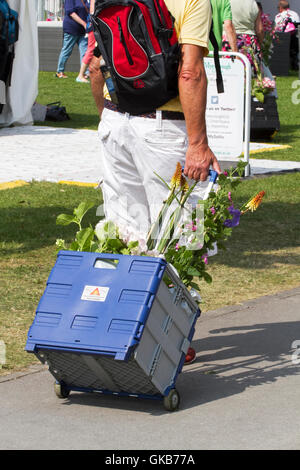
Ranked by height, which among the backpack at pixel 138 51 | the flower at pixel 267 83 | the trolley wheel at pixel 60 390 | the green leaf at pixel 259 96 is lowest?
the green leaf at pixel 259 96

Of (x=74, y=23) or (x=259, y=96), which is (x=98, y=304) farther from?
(x=74, y=23)

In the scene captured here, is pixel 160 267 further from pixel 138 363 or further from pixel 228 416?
pixel 228 416

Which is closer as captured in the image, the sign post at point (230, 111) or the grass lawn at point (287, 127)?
the sign post at point (230, 111)

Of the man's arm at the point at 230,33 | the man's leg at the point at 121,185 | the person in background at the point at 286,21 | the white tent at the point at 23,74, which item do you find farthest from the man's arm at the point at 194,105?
the person in background at the point at 286,21

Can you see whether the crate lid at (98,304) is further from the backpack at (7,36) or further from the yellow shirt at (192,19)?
the backpack at (7,36)

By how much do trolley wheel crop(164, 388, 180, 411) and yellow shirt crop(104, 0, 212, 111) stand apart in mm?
1655

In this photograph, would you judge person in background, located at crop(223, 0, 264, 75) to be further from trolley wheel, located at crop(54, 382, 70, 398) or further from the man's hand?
trolley wheel, located at crop(54, 382, 70, 398)

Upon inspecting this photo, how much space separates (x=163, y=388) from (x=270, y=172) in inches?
285

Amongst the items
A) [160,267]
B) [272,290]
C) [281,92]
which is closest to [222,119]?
[272,290]

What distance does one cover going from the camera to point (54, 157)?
1221 cm

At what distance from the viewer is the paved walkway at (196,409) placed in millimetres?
4047

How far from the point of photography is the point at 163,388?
4.34 meters

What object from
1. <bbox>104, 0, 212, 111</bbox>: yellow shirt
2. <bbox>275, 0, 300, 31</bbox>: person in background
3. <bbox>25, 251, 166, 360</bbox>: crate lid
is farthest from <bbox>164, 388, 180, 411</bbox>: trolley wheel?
<bbox>275, 0, 300, 31</bbox>: person in background
